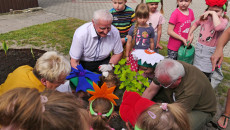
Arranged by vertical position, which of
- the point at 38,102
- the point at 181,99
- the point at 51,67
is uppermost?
the point at 38,102

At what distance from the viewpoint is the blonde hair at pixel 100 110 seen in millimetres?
1931

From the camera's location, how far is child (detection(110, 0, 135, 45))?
3230mm

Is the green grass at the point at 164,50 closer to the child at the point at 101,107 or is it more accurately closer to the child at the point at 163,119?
the child at the point at 101,107

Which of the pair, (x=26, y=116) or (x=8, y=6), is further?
(x=8, y=6)

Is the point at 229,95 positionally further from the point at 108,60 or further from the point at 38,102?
the point at 38,102

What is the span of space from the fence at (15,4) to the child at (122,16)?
631 centimetres

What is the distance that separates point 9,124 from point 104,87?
108cm

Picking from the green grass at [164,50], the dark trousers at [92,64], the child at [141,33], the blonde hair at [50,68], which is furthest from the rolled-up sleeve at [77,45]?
the green grass at [164,50]

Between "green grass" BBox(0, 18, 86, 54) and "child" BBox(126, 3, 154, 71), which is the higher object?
"child" BBox(126, 3, 154, 71)

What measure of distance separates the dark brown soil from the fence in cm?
511

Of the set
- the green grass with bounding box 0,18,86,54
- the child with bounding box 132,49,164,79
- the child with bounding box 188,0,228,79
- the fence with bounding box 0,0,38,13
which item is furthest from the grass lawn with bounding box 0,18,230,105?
the fence with bounding box 0,0,38,13

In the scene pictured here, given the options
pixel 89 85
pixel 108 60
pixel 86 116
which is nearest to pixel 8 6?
pixel 108 60

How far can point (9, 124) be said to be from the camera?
0.88 meters

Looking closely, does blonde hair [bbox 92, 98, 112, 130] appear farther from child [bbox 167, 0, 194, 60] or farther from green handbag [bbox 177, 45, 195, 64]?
child [bbox 167, 0, 194, 60]
